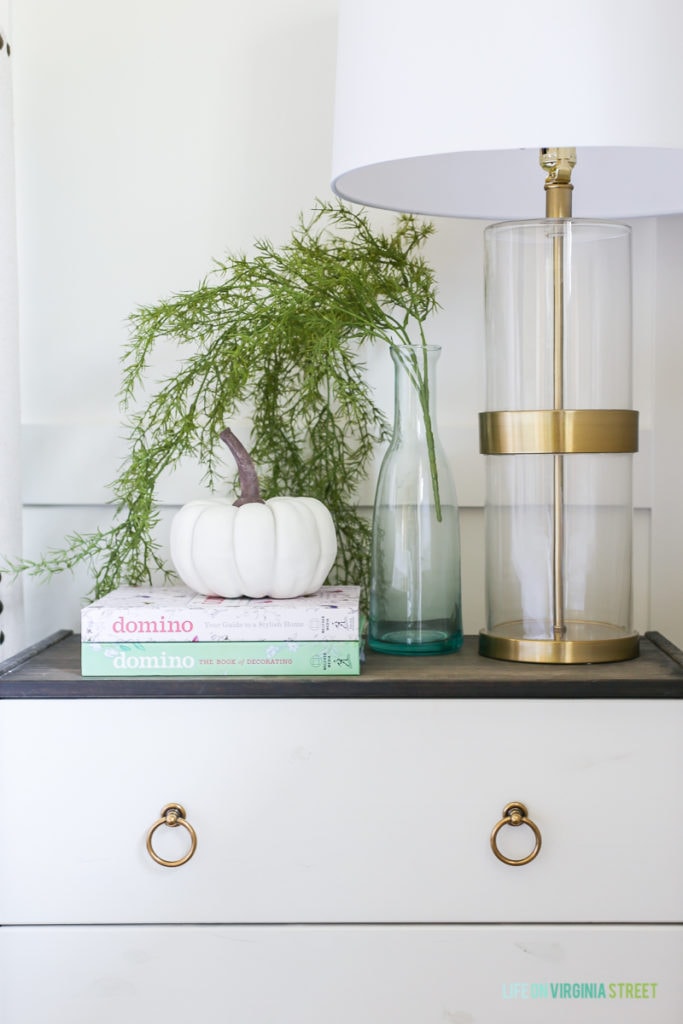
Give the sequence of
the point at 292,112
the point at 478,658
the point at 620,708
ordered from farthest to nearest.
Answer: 1. the point at 292,112
2. the point at 478,658
3. the point at 620,708

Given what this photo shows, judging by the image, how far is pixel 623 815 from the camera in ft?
3.15

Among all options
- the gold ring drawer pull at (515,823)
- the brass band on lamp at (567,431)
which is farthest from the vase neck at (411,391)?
the gold ring drawer pull at (515,823)

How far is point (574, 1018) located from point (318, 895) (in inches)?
10.1

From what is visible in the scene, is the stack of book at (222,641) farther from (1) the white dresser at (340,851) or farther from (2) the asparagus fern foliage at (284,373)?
(2) the asparagus fern foliage at (284,373)

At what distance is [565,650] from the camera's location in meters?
1.02

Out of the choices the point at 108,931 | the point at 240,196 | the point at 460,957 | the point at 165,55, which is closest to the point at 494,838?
the point at 460,957

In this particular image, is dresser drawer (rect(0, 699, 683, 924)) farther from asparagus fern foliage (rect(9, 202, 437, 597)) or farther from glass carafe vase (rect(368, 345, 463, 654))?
asparagus fern foliage (rect(9, 202, 437, 597))

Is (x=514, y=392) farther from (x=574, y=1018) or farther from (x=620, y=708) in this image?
(x=574, y=1018)

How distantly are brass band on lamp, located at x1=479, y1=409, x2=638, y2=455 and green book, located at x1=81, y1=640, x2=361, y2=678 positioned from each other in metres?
0.25

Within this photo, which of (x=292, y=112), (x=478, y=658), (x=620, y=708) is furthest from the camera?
(x=292, y=112)

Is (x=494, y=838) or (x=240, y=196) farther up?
(x=240, y=196)

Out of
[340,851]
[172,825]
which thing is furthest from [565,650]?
[172,825]

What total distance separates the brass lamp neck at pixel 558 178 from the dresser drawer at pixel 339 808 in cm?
48

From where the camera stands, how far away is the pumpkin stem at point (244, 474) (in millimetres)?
1084
